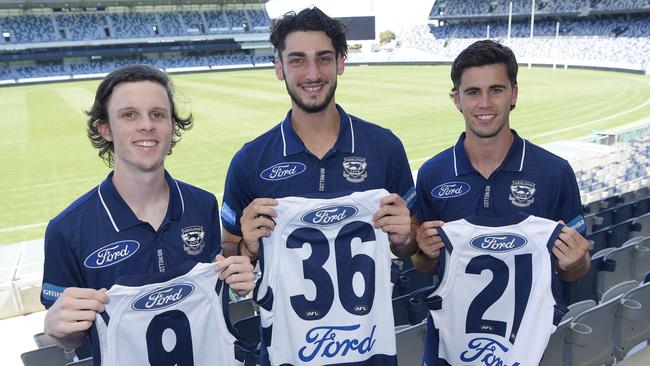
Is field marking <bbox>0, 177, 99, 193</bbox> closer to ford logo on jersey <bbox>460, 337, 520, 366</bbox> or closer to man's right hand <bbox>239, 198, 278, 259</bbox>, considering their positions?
man's right hand <bbox>239, 198, 278, 259</bbox>

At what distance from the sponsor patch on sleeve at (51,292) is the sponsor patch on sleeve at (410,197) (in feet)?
5.21

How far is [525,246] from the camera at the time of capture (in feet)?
7.68

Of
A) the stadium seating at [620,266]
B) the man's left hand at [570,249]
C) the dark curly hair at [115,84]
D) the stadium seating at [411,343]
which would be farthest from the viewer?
the stadium seating at [620,266]

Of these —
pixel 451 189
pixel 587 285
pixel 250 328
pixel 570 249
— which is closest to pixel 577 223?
pixel 570 249

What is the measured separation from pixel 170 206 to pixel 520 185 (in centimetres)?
170

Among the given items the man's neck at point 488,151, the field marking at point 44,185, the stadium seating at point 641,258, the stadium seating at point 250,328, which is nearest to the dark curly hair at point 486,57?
the man's neck at point 488,151

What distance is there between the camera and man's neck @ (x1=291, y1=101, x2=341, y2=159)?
2346 millimetres

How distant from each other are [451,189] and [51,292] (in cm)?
189

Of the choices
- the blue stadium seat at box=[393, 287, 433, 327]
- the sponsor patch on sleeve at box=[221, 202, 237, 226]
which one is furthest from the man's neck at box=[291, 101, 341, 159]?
the blue stadium seat at box=[393, 287, 433, 327]

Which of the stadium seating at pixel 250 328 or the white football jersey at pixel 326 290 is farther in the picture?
the stadium seating at pixel 250 328

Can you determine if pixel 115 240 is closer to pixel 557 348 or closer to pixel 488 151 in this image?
pixel 488 151

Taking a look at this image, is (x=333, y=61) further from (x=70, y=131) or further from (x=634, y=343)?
(x=70, y=131)

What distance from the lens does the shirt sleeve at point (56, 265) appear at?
1.91m

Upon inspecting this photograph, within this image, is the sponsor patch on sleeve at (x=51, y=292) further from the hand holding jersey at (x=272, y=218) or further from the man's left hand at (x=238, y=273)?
the hand holding jersey at (x=272, y=218)
